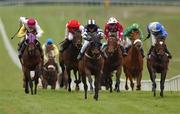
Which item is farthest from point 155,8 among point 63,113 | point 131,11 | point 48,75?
point 63,113

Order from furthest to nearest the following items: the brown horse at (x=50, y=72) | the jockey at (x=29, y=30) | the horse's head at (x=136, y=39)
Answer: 1. the brown horse at (x=50, y=72)
2. the horse's head at (x=136, y=39)
3. the jockey at (x=29, y=30)

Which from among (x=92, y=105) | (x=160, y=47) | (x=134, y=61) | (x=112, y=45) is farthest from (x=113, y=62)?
(x=92, y=105)

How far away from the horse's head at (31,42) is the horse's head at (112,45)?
202cm

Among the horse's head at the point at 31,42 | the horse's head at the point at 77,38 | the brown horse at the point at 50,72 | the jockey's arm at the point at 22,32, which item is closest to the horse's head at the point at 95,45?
the horse's head at the point at 31,42

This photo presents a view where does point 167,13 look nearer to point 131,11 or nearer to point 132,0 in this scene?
point 131,11

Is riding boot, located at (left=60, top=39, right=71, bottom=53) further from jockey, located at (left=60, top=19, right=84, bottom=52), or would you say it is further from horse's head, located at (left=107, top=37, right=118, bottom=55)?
horse's head, located at (left=107, top=37, right=118, bottom=55)

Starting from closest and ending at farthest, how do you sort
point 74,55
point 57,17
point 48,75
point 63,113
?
point 63,113
point 74,55
point 48,75
point 57,17

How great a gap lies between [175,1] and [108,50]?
76.6m

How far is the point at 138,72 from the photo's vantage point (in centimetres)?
2514

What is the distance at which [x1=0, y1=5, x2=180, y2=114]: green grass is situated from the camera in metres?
16.3

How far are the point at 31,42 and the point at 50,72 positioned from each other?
6555 mm

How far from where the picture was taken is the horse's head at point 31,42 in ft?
70.3

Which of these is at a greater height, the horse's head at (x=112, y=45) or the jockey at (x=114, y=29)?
the jockey at (x=114, y=29)

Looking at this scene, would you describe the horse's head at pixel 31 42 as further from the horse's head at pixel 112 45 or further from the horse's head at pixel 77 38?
the horse's head at pixel 112 45
